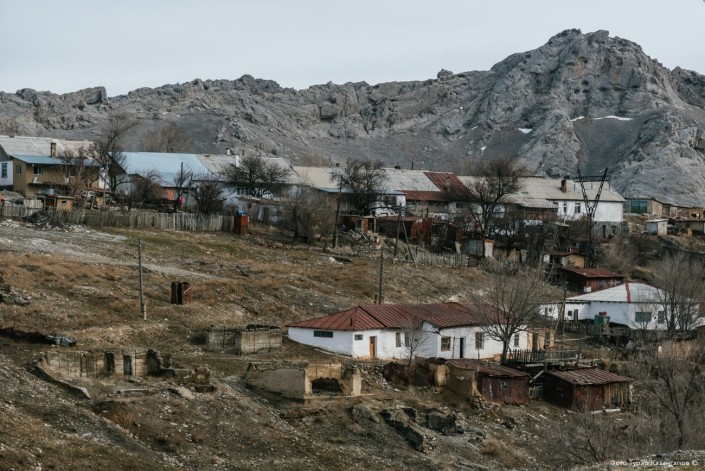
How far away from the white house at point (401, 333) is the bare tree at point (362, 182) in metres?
36.1

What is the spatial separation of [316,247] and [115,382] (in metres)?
40.8

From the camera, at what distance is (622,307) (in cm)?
6925

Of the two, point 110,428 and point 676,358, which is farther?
point 676,358

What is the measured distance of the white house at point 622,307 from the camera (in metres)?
68.0

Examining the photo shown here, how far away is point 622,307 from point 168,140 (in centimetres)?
9104

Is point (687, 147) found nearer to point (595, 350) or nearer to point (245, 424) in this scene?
point (595, 350)

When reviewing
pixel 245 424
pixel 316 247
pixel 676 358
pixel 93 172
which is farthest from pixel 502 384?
pixel 93 172

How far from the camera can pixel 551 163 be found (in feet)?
549

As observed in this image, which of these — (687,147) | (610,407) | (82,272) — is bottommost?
(610,407)

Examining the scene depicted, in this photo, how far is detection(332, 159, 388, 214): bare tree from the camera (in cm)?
9462

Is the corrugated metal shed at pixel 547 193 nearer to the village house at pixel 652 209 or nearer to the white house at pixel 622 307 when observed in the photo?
the village house at pixel 652 209

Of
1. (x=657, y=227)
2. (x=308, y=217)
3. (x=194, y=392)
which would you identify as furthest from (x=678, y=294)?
(x=657, y=227)

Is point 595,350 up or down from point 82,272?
down

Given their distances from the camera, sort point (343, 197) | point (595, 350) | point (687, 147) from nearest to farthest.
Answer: point (595, 350), point (343, 197), point (687, 147)
